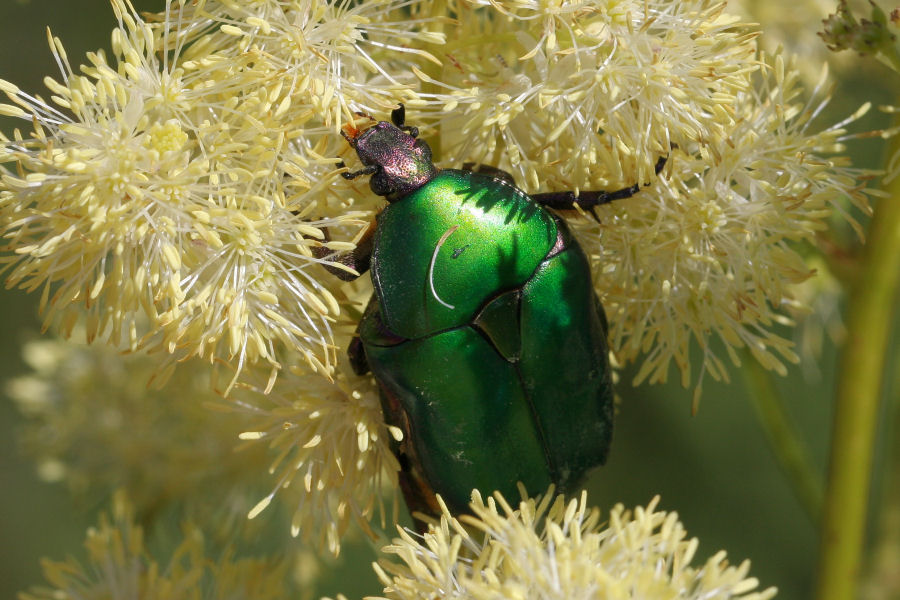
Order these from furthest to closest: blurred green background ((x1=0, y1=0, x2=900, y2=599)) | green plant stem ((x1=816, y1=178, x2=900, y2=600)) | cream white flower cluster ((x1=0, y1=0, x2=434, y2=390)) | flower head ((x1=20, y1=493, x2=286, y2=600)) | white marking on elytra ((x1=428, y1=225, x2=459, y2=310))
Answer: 1. blurred green background ((x1=0, y1=0, x2=900, y2=599))
2. flower head ((x1=20, y1=493, x2=286, y2=600))
3. green plant stem ((x1=816, y1=178, x2=900, y2=600))
4. white marking on elytra ((x1=428, y1=225, x2=459, y2=310))
5. cream white flower cluster ((x1=0, y1=0, x2=434, y2=390))

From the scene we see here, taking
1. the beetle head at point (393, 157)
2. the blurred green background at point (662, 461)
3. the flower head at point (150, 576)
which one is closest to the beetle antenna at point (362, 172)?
the beetle head at point (393, 157)

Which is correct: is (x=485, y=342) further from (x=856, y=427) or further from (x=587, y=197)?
(x=856, y=427)

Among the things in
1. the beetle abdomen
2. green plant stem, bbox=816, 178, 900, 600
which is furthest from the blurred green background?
the beetle abdomen

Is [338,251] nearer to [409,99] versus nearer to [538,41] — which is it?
[409,99]

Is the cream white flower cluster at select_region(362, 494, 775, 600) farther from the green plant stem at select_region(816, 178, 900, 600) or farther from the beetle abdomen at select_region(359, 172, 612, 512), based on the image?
the green plant stem at select_region(816, 178, 900, 600)

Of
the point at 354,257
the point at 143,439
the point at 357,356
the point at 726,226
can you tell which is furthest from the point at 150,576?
the point at 726,226

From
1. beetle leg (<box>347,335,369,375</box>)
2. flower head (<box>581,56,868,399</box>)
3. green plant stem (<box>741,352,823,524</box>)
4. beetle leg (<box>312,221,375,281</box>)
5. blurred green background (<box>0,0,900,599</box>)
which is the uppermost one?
flower head (<box>581,56,868,399</box>)

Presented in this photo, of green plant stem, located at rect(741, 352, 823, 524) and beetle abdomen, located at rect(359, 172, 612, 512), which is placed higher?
beetle abdomen, located at rect(359, 172, 612, 512)
